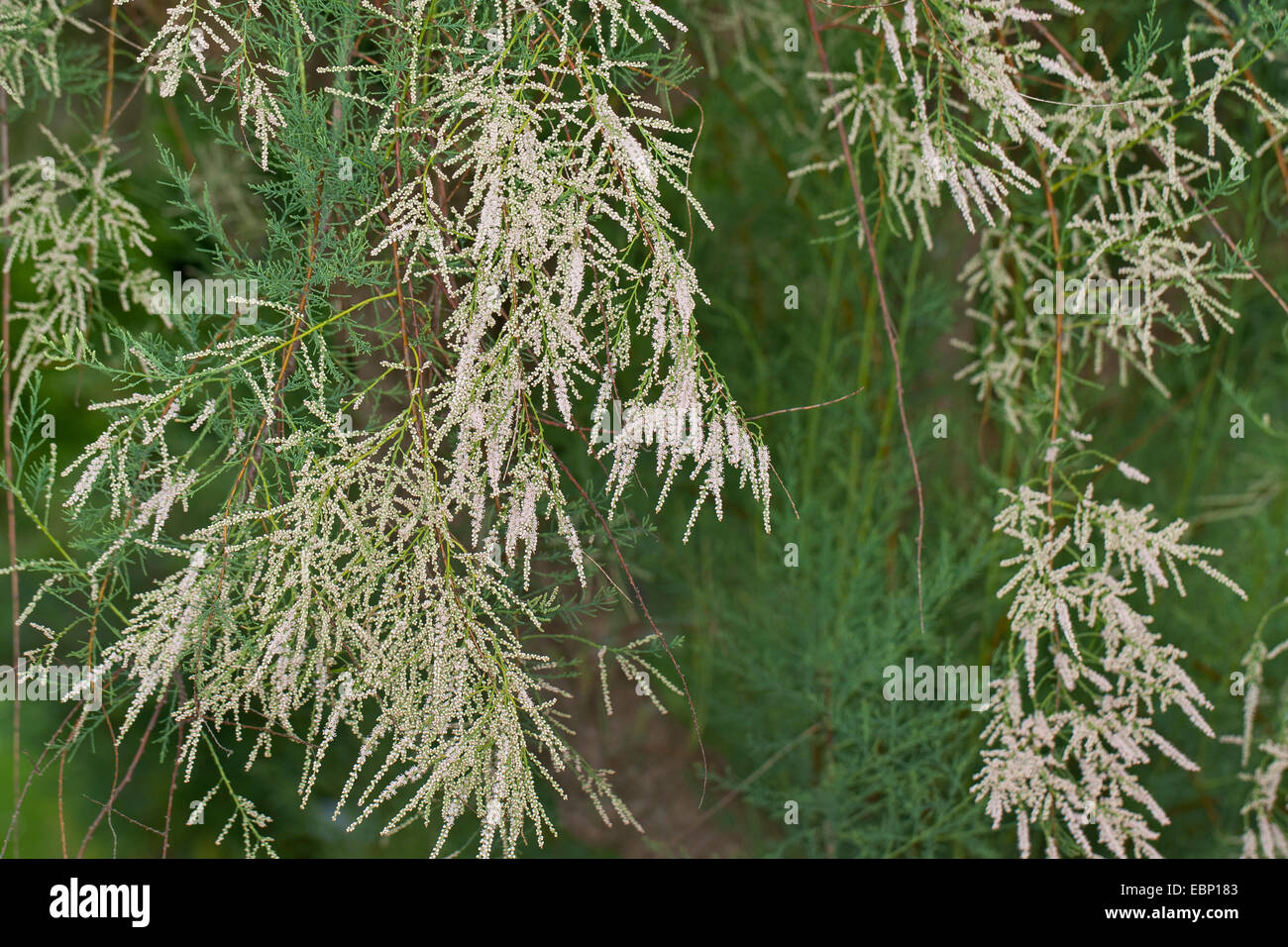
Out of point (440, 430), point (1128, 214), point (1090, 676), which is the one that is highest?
point (1128, 214)

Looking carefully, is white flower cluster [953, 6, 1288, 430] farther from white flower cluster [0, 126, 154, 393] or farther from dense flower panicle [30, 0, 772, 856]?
white flower cluster [0, 126, 154, 393]

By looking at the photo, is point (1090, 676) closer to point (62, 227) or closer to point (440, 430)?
point (440, 430)

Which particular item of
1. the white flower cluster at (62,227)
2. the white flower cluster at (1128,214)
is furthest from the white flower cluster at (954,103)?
the white flower cluster at (62,227)

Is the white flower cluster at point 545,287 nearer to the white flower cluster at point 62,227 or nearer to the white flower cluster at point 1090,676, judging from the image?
the white flower cluster at point 1090,676

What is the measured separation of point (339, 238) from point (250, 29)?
0.60 feet

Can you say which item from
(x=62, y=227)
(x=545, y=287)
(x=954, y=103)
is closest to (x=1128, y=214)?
(x=954, y=103)

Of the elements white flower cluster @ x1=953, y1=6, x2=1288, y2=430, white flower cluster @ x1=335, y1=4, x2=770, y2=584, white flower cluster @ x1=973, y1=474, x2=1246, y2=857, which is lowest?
white flower cluster @ x1=973, y1=474, x2=1246, y2=857

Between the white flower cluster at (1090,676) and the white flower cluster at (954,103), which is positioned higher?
the white flower cluster at (954,103)

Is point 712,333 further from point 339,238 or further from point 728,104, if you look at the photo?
point 339,238

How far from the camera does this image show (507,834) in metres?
0.81

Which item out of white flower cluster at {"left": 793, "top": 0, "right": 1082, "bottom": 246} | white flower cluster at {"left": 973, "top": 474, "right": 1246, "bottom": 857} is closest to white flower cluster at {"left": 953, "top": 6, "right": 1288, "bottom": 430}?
white flower cluster at {"left": 793, "top": 0, "right": 1082, "bottom": 246}

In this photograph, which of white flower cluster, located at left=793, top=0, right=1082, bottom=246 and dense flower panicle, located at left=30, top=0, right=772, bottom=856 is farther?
white flower cluster, located at left=793, top=0, right=1082, bottom=246

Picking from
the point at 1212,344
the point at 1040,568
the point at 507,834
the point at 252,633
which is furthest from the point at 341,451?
the point at 1212,344
